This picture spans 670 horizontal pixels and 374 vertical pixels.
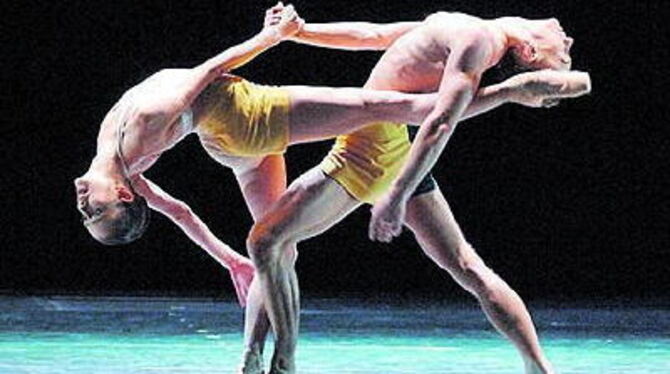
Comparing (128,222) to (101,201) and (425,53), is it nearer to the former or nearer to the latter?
(101,201)

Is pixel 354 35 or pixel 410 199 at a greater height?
pixel 354 35

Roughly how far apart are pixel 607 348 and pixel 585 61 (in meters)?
2.07

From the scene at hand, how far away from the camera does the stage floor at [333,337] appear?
16.3ft

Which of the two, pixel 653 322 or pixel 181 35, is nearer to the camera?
pixel 653 322

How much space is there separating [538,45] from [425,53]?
0.93 feet

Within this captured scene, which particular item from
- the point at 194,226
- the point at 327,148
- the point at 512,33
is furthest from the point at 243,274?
the point at 327,148

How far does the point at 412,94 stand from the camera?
3920 mm

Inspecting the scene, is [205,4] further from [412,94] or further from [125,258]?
[412,94]

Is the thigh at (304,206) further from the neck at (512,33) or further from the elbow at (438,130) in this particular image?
the neck at (512,33)

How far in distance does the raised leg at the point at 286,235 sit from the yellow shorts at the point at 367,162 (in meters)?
0.03

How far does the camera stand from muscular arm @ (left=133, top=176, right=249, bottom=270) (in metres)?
4.27

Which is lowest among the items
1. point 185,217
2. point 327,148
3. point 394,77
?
point 185,217

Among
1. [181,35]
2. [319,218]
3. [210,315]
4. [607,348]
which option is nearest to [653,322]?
[607,348]

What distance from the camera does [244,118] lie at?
389 cm
